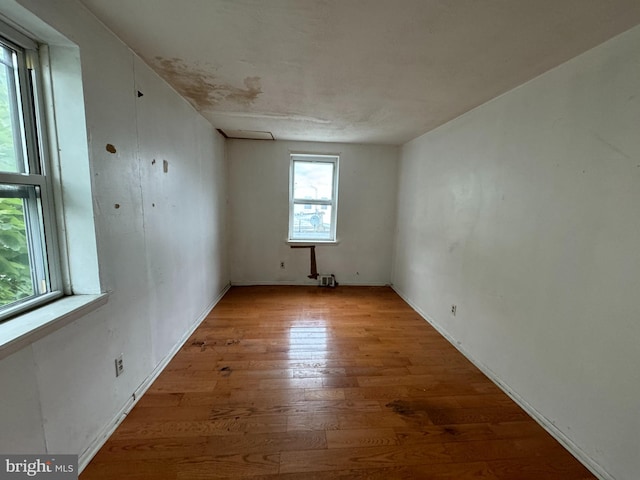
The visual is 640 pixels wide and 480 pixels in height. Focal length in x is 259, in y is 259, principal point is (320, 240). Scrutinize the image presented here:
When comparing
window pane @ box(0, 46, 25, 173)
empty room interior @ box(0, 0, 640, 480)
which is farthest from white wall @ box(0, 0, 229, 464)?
window pane @ box(0, 46, 25, 173)

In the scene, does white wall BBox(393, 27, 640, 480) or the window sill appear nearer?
white wall BBox(393, 27, 640, 480)

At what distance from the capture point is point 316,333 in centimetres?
268

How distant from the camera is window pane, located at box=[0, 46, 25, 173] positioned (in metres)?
1.06

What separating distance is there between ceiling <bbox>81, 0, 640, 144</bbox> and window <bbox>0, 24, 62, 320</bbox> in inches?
17.3

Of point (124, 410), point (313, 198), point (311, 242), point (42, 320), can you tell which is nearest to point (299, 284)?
point (311, 242)

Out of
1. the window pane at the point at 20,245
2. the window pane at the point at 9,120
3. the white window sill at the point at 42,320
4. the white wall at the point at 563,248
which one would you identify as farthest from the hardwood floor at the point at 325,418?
the window pane at the point at 9,120

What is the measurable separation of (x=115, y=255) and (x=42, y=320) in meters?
0.48

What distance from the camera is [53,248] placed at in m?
1.27

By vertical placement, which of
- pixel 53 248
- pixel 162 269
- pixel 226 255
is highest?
pixel 53 248

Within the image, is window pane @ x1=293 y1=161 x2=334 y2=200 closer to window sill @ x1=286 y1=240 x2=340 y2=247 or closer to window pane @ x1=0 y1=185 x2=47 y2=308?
window sill @ x1=286 y1=240 x2=340 y2=247

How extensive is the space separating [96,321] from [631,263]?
264 cm

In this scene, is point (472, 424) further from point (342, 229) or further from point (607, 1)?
point (342, 229)

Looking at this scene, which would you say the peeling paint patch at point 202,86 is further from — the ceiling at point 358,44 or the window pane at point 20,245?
the window pane at point 20,245

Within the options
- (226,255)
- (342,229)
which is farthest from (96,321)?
(342,229)
